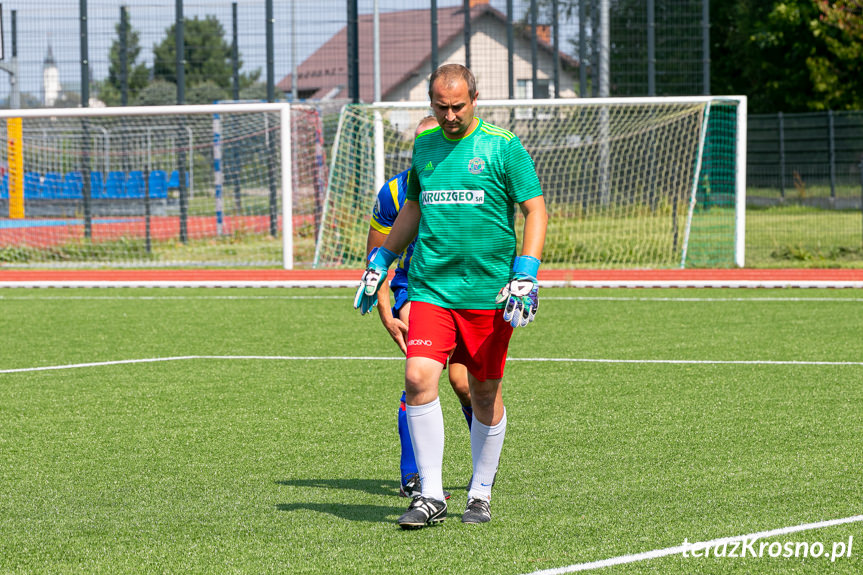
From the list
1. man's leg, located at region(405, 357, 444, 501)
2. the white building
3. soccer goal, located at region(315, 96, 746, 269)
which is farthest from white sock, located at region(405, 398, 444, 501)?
the white building

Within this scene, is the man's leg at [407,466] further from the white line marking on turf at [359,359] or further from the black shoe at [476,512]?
the white line marking on turf at [359,359]

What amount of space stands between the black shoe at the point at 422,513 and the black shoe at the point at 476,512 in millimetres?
102

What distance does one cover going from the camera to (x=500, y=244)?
4.88 meters

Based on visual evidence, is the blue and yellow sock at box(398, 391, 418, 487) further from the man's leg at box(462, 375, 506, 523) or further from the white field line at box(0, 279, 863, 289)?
the white field line at box(0, 279, 863, 289)

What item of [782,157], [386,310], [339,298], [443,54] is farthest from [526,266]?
[782,157]

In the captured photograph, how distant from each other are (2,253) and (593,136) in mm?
10286

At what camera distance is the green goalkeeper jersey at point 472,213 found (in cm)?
483

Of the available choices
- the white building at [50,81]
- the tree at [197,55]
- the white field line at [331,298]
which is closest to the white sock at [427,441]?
the white field line at [331,298]

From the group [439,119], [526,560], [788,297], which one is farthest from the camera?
[788,297]

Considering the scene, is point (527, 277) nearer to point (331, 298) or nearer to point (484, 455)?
point (484, 455)

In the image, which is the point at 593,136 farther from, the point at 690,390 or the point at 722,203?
the point at 690,390

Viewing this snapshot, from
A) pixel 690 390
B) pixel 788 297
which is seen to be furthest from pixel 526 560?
pixel 788 297

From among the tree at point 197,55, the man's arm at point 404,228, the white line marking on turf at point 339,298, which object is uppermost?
the tree at point 197,55

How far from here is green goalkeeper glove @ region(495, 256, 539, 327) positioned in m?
4.59
